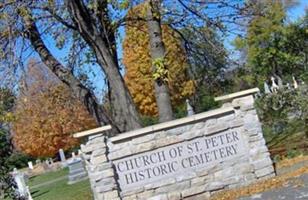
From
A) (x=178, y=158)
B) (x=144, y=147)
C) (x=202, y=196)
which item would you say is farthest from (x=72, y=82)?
(x=202, y=196)

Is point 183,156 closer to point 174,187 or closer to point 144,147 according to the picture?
point 174,187

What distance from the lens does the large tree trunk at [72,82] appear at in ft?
37.6

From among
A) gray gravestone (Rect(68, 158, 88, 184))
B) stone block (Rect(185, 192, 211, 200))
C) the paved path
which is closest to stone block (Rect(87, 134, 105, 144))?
stone block (Rect(185, 192, 211, 200))

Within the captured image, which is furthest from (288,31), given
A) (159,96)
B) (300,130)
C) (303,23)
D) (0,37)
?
(0,37)

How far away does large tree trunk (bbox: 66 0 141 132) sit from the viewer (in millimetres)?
11180

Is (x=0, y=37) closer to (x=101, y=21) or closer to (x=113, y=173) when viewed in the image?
(x=101, y=21)

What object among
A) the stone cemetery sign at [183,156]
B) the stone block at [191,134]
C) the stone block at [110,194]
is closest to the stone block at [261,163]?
the stone cemetery sign at [183,156]

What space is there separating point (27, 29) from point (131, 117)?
9.48ft

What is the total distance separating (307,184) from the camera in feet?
27.5

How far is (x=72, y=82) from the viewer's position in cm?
1150

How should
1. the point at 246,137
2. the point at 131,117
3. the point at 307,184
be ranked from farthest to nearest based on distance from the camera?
the point at 131,117 → the point at 246,137 → the point at 307,184

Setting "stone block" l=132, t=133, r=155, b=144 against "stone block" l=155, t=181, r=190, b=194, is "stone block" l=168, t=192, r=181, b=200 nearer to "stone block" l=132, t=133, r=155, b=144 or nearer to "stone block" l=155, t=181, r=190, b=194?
"stone block" l=155, t=181, r=190, b=194

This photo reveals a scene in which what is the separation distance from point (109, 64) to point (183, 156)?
2.94 meters

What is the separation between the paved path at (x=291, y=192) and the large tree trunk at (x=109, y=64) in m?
3.72
